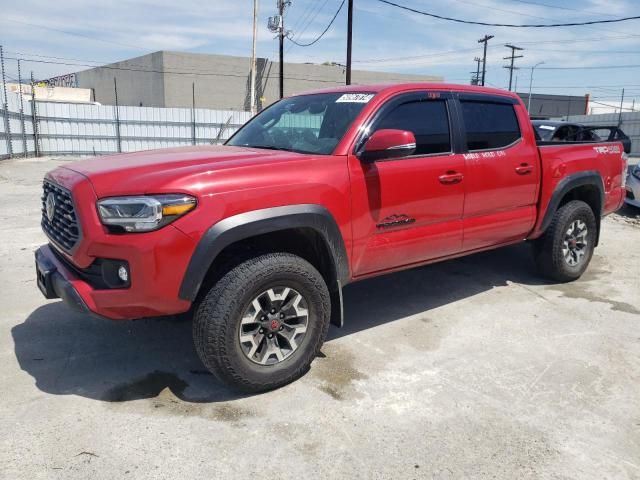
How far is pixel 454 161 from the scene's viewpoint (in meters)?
4.02

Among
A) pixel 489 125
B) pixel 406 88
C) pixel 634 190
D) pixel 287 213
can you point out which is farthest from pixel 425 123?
pixel 634 190

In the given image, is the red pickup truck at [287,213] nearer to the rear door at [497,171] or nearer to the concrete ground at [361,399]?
the rear door at [497,171]

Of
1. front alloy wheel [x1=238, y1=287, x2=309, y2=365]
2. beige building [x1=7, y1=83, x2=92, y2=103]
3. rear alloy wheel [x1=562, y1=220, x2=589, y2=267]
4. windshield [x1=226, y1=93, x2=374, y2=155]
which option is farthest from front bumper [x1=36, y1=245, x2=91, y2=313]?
beige building [x1=7, y1=83, x2=92, y2=103]

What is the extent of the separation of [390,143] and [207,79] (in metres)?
42.0

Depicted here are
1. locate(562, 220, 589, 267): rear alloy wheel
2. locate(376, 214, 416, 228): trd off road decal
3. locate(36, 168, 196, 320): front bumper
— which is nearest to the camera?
locate(36, 168, 196, 320): front bumper

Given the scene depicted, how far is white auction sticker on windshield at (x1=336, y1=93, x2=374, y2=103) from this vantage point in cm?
376

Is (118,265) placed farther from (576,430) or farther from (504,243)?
(504,243)

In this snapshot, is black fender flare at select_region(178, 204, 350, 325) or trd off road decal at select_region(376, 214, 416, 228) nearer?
black fender flare at select_region(178, 204, 350, 325)

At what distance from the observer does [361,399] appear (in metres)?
3.11

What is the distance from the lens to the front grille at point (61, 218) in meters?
2.93

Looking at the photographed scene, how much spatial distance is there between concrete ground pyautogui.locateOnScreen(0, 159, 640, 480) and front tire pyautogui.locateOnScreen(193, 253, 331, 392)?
7.2 inches

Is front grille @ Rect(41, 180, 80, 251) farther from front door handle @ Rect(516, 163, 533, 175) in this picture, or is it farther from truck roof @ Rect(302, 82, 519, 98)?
front door handle @ Rect(516, 163, 533, 175)

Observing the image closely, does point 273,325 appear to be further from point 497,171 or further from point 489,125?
point 489,125

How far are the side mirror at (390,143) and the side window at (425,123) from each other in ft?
1.40
